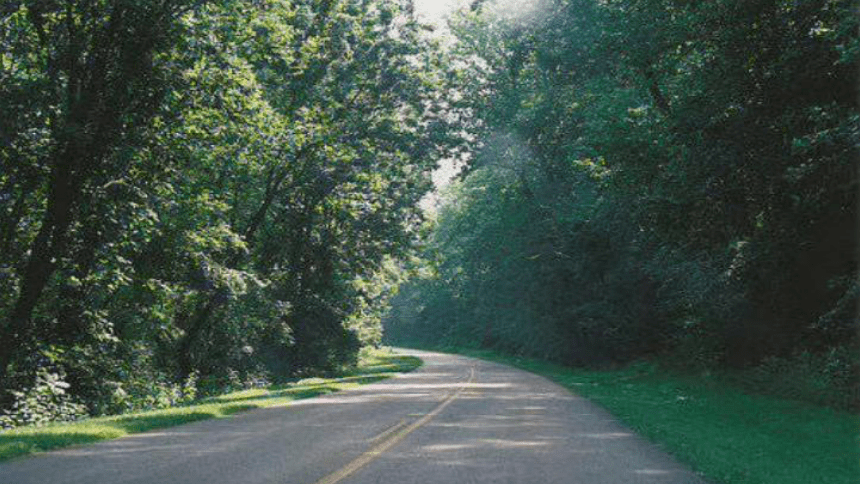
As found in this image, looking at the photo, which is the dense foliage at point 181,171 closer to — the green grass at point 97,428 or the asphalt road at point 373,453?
the green grass at point 97,428

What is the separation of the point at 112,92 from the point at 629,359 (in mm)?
27894

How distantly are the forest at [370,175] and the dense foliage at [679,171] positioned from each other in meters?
0.09

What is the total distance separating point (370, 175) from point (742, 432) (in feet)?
53.3

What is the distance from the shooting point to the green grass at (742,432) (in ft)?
30.0

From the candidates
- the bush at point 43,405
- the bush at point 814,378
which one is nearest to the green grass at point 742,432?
the bush at point 814,378

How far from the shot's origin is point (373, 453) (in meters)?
9.30

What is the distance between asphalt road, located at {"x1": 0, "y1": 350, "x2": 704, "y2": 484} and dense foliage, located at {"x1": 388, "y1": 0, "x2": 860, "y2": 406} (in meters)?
5.08

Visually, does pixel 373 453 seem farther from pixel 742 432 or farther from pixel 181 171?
pixel 181 171

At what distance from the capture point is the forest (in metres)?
14.6

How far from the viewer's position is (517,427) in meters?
12.7

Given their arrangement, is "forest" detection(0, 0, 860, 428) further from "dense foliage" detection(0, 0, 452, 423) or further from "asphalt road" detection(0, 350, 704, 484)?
"asphalt road" detection(0, 350, 704, 484)

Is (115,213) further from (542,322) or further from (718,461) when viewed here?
(542,322)

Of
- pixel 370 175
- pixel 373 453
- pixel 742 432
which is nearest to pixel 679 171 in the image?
pixel 742 432

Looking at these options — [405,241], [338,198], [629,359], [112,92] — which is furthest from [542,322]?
[112,92]
